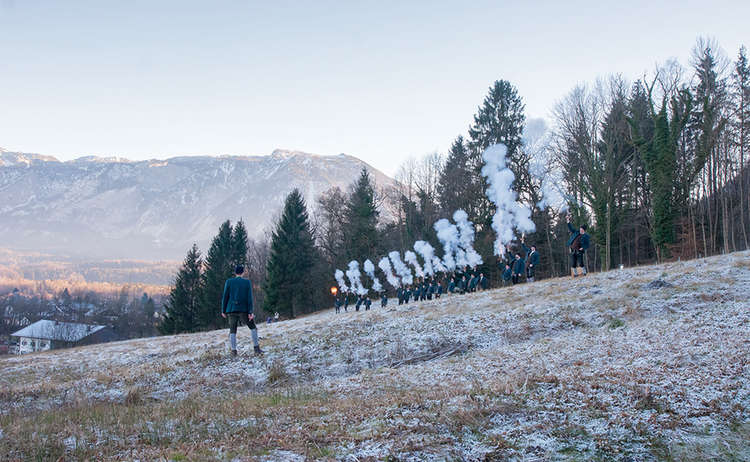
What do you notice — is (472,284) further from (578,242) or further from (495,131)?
(495,131)

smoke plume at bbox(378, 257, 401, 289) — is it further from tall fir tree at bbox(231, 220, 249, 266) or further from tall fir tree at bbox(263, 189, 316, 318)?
tall fir tree at bbox(231, 220, 249, 266)

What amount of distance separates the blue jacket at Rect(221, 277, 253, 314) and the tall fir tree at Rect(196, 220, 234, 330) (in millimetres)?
45288

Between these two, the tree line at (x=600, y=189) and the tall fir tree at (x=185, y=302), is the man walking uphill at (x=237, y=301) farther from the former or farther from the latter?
the tall fir tree at (x=185, y=302)

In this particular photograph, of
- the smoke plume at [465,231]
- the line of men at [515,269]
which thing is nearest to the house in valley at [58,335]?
the line of men at [515,269]

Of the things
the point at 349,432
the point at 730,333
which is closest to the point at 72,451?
the point at 349,432

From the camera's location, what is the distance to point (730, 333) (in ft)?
29.0

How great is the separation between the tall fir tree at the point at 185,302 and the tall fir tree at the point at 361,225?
20762 mm

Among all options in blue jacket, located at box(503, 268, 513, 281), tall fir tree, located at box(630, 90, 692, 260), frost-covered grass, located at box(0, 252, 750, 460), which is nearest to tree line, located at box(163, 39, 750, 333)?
tall fir tree, located at box(630, 90, 692, 260)

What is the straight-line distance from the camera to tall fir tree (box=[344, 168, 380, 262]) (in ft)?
189

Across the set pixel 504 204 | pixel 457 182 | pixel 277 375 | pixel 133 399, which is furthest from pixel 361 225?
pixel 133 399

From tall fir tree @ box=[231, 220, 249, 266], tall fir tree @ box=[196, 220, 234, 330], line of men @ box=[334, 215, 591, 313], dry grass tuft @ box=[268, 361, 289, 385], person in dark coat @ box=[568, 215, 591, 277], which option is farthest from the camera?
tall fir tree @ box=[231, 220, 249, 266]

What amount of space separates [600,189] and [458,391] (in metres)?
32.7

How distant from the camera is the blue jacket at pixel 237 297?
479 inches

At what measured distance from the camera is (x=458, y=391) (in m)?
7.05
